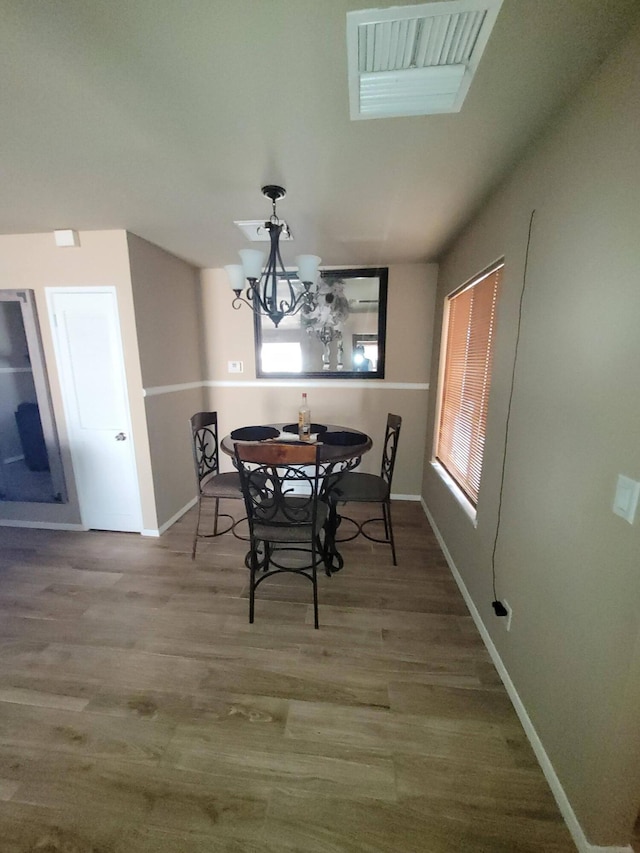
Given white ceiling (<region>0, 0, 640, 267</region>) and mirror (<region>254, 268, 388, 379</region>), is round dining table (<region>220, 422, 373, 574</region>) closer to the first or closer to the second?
mirror (<region>254, 268, 388, 379</region>)

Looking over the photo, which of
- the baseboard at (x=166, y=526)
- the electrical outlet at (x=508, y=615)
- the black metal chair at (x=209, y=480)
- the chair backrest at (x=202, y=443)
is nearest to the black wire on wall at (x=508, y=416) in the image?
the electrical outlet at (x=508, y=615)

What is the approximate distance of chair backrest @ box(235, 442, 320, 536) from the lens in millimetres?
1713

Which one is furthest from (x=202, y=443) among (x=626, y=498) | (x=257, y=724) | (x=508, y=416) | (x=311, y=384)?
(x=626, y=498)

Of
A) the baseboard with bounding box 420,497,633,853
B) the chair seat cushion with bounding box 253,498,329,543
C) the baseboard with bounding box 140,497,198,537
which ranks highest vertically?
the chair seat cushion with bounding box 253,498,329,543

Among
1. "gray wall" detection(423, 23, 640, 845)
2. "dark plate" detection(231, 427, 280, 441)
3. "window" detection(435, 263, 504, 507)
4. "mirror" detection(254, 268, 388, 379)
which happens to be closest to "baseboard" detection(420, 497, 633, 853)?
"gray wall" detection(423, 23, 640, 845)

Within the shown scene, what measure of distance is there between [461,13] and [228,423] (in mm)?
3290

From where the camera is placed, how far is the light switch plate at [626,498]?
34.1 inches

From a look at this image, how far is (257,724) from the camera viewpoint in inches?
Answer: 52.9

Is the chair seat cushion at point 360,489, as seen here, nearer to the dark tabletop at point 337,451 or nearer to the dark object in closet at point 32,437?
the dark tabletop at point 337,451

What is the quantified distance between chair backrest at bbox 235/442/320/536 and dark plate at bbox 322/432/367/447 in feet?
1.71

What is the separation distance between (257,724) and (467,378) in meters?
2.23

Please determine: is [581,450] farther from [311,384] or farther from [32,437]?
[32,437]

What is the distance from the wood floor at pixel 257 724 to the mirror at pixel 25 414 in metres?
0.93

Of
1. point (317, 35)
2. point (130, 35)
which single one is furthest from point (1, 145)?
point (317, 35)
